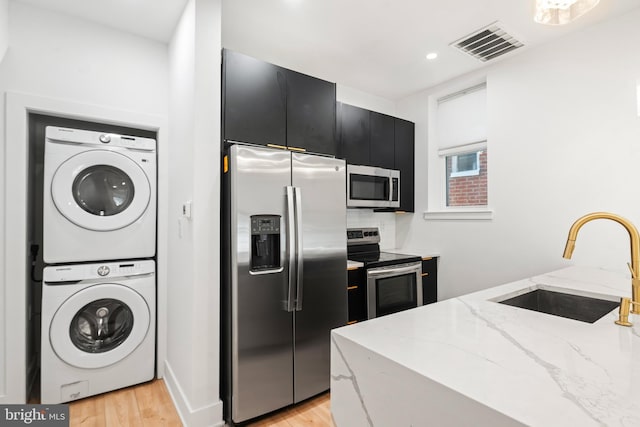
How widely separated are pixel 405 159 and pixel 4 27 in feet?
11.4

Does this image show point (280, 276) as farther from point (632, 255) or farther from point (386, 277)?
point (632, 255)

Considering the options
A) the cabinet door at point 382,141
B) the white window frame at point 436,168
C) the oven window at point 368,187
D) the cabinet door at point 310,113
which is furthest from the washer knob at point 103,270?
the white window frame at point 436,168

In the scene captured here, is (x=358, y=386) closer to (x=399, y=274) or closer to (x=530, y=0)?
(x=399, y=274)

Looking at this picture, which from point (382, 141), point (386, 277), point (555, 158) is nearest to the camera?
point (555, 158)

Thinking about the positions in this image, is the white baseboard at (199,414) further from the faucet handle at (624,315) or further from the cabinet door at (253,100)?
the faucet handle at (624,315)

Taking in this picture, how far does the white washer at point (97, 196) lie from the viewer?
2.16 meters

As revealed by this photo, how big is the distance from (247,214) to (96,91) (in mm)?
1590

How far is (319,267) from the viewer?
7.27 ft

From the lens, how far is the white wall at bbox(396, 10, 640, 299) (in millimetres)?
2287

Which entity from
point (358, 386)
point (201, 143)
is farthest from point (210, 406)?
point (201, 143)

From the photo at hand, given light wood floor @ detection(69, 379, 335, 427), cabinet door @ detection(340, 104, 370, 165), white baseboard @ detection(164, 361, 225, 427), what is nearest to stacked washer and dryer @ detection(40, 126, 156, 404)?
light wood floor @ detection(69, 379, 335, 427)

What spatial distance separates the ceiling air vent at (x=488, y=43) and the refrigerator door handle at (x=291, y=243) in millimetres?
1993

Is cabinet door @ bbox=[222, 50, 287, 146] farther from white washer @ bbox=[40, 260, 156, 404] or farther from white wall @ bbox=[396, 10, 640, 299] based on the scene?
white wall @ bbox=[396, 10, 640, 299]

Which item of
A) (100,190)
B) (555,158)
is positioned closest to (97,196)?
(100,190)
